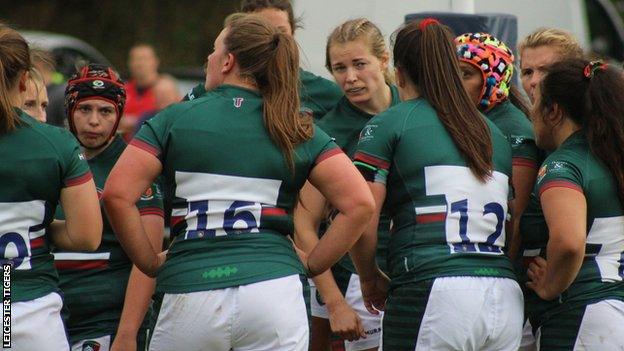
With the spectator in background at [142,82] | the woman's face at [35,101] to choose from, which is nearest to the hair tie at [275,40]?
the woman's face at [35,101]

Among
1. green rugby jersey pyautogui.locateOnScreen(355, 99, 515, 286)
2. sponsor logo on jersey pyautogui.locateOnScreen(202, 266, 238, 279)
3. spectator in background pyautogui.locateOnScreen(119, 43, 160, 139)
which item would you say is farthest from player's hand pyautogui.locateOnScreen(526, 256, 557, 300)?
spectator in background pyautogui.locateOnScreen(119, 43, 160, 139)

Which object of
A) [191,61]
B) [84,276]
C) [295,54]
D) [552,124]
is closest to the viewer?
[295,54]

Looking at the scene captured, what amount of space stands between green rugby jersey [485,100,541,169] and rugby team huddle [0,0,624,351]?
10 millimetres

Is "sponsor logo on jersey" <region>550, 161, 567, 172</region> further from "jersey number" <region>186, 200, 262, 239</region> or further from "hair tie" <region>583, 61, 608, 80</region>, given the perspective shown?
"jersey number" <region>186, 200, 262, 239</region>

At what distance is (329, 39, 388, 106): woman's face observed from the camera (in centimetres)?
611

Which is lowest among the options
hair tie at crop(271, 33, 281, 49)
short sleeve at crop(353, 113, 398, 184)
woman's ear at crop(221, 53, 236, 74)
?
short sleeve at crop(353, 113, 398, 184)

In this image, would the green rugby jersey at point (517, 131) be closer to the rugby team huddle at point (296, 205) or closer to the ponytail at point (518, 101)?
the rugby team huddle at point (296, 205)

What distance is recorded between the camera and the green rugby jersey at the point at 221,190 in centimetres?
452

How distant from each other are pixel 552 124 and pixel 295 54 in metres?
1.15

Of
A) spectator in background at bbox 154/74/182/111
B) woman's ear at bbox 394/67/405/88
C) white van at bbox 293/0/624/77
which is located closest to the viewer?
woman's ear at bbox 394/67/405/88

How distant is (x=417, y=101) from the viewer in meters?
4.98

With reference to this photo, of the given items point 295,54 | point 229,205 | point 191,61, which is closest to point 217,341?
point 229,205

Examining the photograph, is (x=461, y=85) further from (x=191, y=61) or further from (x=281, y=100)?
(x=191, y=61)

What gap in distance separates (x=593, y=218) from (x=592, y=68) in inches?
24.3
